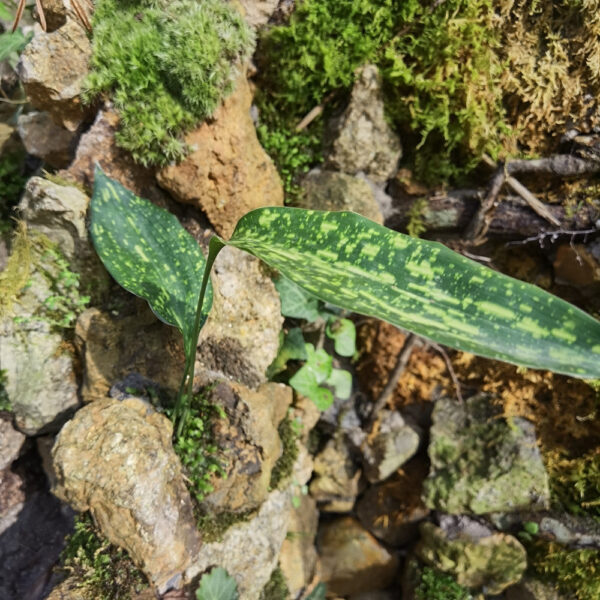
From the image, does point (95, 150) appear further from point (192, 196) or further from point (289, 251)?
point (289, 251)

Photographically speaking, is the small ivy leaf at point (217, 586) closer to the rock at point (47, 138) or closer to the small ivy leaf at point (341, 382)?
the small ivy leaf at point (341, 382)

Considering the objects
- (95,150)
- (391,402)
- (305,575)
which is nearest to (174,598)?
(305,575)

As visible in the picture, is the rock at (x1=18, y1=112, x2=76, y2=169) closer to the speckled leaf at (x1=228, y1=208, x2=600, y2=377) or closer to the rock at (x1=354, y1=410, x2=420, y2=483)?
the speckled leaf at (x1=228, y1=208, x2=600, y2=377)

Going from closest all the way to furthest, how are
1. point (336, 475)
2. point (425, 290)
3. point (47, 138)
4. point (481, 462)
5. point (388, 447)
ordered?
point (425, 290)
point (47, 138)
point (481, 462)
point (388, 447)
point (336, 475)

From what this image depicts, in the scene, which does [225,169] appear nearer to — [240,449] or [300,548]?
[240,449]

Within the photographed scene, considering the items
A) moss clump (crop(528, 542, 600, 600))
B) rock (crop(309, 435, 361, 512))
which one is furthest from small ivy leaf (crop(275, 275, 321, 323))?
moss clump (crop(528, 542, 600, 600))

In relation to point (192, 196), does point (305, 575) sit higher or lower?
lower

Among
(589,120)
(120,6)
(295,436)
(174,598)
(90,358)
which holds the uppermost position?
(120,6)

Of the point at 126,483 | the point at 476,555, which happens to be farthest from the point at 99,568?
the point at 476,555
